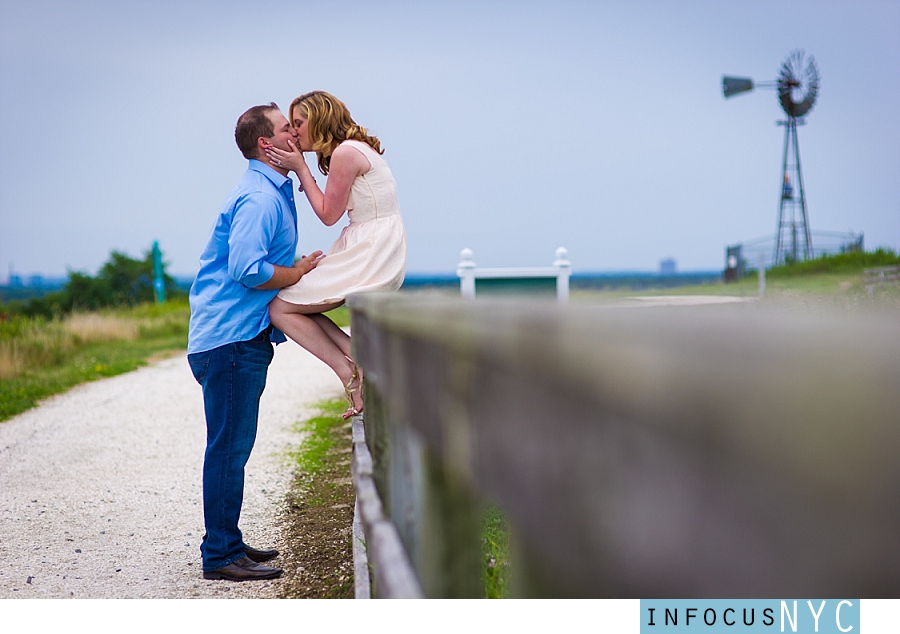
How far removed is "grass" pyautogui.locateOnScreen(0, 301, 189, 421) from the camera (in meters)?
9.28

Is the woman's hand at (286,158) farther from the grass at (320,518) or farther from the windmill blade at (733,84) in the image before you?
the windmill blade at (733,84)

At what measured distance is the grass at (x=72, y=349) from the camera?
9278 mm

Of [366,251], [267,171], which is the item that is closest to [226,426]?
[366,251]

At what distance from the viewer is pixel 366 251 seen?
329 cm

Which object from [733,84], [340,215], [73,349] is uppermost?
[733,84]

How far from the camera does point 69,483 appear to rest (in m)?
5.35

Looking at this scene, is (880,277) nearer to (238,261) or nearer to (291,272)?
(291,272)

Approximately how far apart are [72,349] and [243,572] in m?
11.3

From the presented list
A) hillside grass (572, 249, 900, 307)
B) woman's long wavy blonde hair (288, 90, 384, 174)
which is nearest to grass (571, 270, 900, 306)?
hillside grass (572, 249, 900, 307)

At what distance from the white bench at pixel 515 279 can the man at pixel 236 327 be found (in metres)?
7.11

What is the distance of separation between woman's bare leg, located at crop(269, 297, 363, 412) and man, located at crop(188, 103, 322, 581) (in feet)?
A: 0.20

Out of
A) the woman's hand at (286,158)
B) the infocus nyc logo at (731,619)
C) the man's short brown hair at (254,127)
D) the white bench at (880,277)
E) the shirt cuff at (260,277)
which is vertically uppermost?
the man's short brown hair at (254,127)

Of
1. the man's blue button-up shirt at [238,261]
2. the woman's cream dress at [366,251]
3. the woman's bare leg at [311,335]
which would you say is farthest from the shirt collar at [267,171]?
the woman's bare leg at [311,335]

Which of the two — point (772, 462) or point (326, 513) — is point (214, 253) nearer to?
point (326, 513)
